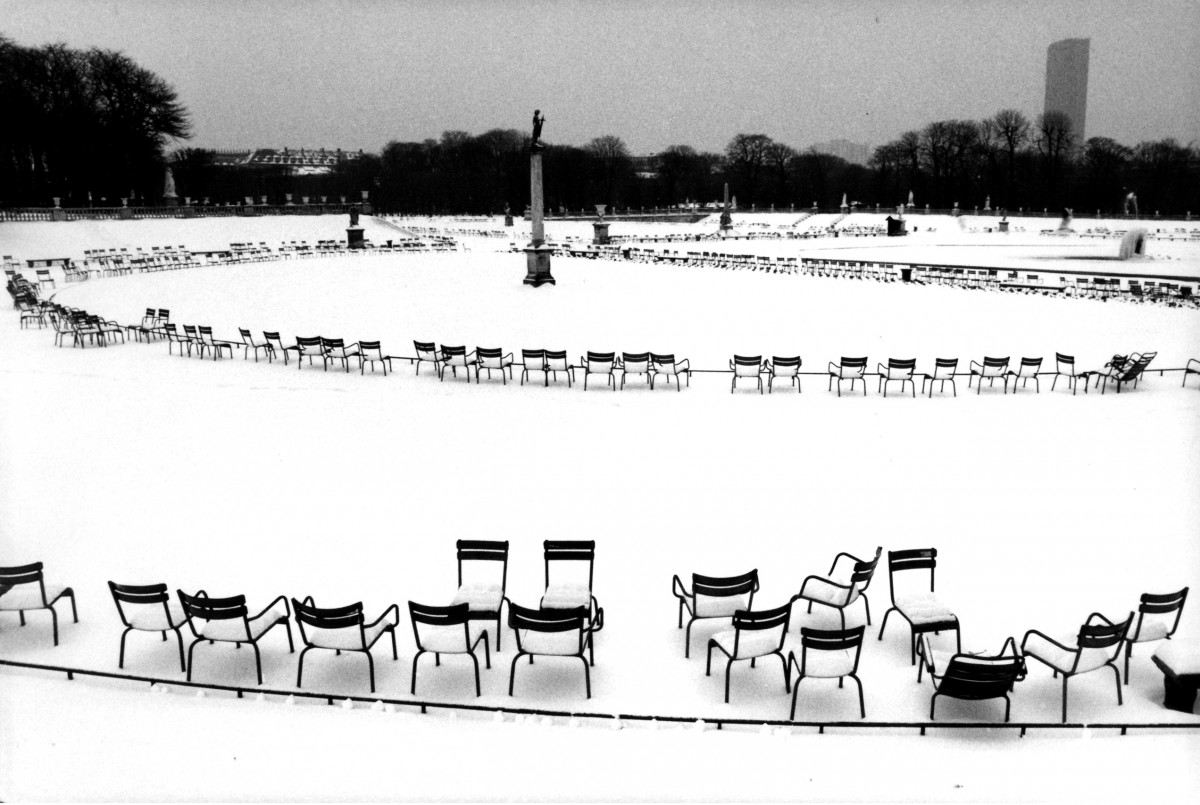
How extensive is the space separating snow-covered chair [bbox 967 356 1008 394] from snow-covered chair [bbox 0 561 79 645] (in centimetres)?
1238

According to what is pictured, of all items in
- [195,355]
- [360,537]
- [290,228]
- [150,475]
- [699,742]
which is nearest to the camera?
[699,742]

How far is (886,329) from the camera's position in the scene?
20016 millimetres

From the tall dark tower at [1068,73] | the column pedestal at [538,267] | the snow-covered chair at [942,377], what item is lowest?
the snow-covered chair at [942,377]

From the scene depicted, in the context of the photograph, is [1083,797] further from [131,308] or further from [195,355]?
[131,308]

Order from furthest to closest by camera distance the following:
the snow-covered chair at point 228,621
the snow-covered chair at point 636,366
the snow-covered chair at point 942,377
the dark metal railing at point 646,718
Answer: the snow-covered chair at point 636,366, the snow-covered chair at point 942,377, the snow-covered chair at point 228,621, the dark metal railing at point 646,718

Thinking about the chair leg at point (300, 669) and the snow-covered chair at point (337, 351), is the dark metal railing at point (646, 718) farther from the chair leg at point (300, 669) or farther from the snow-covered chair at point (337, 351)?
the snow-covered chair at point (337, 351)

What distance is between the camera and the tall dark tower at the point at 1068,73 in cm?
805

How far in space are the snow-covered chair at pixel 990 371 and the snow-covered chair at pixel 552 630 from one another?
1004 cm

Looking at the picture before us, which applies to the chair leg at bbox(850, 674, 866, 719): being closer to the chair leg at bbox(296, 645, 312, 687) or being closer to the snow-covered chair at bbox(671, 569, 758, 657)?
the snow-covered chair at bbox(671, 569, 758, 657)

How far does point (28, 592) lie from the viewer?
664cm

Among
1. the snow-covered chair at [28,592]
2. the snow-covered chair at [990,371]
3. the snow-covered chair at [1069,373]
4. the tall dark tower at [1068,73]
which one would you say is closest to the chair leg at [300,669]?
the snow-covered chair at [28,592]

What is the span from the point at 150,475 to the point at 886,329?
15.3 m

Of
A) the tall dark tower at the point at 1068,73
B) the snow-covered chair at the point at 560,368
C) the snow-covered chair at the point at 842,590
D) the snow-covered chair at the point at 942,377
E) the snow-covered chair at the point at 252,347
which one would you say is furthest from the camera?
the snow-covered chair at the point at 252,347

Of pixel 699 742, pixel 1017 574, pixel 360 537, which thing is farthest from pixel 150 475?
pixel 1017 574
